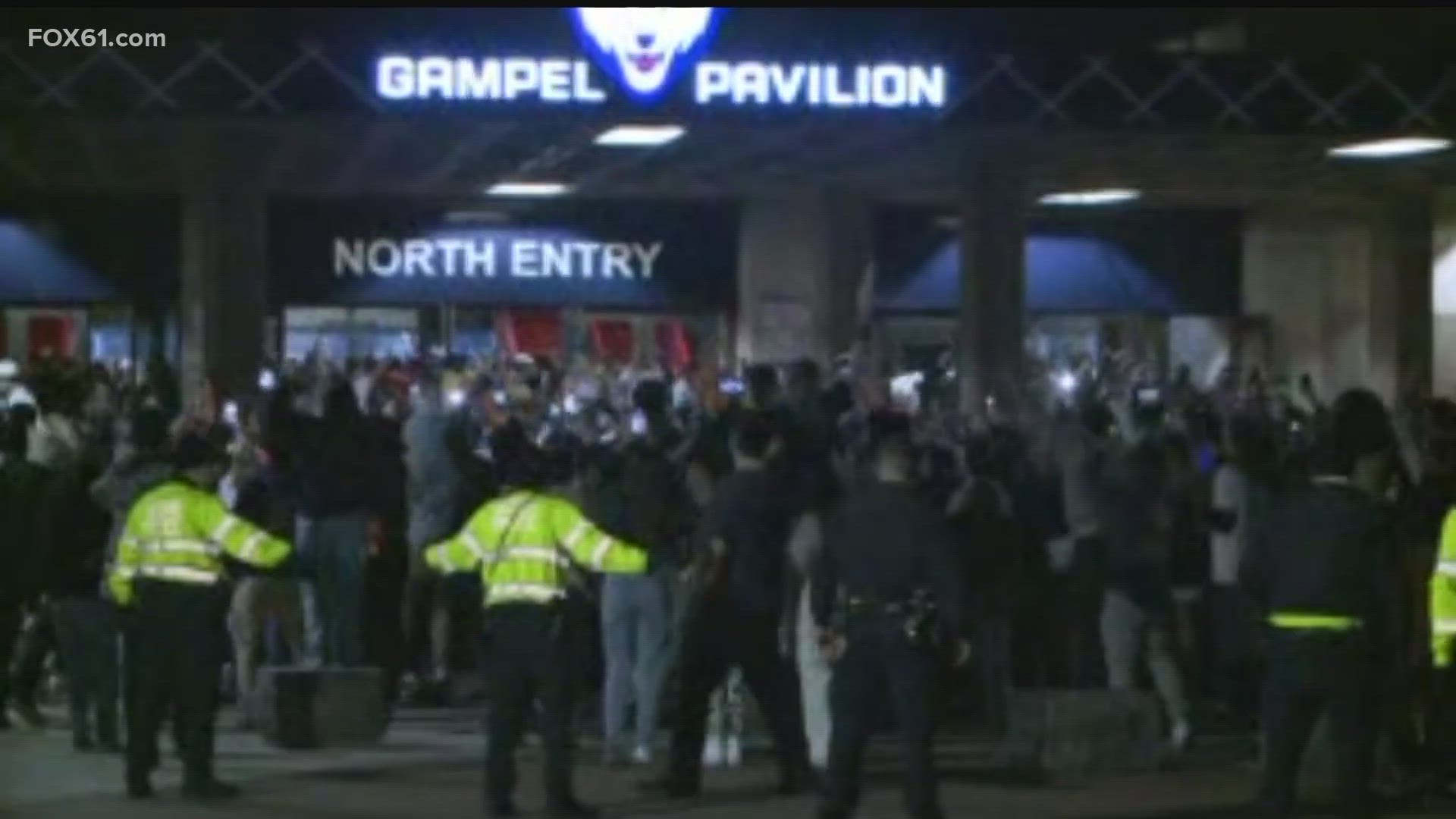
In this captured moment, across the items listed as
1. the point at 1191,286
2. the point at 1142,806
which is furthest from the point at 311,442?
the point at 1191,286

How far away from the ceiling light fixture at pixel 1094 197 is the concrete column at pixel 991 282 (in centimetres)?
303

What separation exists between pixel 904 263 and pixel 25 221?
9.93 m

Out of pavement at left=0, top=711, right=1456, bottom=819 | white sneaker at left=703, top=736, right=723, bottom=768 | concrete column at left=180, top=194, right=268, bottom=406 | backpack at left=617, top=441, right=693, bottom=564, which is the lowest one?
pavement at left=0, top=711, right=1456, bottom=819

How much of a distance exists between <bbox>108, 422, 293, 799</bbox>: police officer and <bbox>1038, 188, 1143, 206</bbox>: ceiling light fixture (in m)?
19.8

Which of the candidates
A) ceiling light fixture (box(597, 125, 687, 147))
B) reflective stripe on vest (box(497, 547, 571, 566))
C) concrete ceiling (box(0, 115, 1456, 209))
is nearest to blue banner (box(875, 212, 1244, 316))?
concrete ceiling (box(0, 115, 1456, 209))

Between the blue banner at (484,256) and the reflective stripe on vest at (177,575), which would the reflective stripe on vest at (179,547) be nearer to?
the reflective stripe on vest at (177,575)

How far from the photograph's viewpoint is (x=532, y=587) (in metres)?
14.8

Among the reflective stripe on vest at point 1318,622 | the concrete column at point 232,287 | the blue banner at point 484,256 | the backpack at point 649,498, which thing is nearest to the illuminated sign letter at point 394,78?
the backpack at point 649,498

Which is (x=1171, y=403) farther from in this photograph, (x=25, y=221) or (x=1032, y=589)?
(x=25, y=221)

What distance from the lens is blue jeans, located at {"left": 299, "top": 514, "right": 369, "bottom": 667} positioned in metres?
19.3

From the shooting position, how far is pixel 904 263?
36.1 m

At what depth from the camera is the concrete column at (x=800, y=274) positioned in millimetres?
34719

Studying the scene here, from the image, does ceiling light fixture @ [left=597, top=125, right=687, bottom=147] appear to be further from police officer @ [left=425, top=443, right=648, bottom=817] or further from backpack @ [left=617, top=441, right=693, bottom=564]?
police officer @ [left=425, top=443, right=648, bottom=817]

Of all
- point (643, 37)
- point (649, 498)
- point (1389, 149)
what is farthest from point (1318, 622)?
Result: point (1389, 149)
